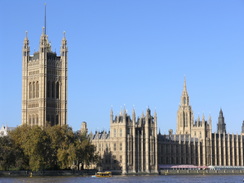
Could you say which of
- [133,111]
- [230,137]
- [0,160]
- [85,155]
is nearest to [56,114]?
[133,111]

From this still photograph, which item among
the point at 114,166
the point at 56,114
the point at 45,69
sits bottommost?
the point at 114,166

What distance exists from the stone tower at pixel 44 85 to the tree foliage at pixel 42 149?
95.1 ft

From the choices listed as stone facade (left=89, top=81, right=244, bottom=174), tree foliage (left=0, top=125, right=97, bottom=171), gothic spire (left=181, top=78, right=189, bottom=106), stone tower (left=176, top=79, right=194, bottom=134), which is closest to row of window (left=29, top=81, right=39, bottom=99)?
stone facade (left=89, top=81, right=244, bottom=174)

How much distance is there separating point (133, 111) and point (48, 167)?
33197mm

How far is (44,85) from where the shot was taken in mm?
162375

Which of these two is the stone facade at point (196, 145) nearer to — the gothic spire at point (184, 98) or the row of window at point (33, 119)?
Answer: the gothic spire at point (184, 98)

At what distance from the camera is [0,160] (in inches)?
4651

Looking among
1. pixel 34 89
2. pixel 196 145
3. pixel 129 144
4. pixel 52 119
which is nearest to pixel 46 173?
pixel 129 144

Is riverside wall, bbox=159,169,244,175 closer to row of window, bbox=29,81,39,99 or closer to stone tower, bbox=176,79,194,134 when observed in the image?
stone tower, bbox=176,79,194,134

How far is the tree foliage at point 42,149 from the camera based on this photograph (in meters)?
121

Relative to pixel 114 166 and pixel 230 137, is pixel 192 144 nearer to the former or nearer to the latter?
pixel 230 137

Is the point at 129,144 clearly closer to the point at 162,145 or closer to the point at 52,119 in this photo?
the point at 162,145

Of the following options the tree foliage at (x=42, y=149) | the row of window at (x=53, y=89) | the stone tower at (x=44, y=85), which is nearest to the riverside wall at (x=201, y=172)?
the stone tower at (x=44, y=85)

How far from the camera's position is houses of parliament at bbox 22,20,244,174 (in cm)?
15250
